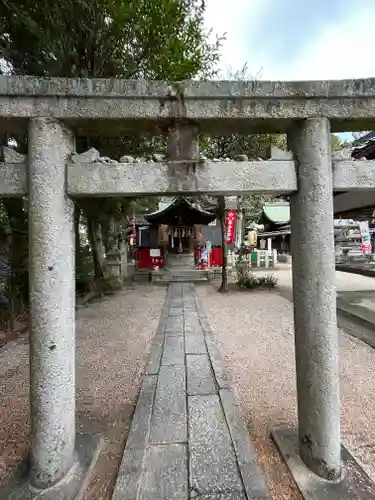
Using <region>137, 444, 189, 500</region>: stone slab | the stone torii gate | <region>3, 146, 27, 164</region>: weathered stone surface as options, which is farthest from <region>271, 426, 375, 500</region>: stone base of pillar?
<region>3, 146, 27, 164</region>: weathered stone surface

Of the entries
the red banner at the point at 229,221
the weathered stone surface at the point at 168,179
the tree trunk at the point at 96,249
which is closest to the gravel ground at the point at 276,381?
the weathered stone surface at the point at 168,179

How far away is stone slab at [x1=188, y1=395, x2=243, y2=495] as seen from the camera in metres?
2.12

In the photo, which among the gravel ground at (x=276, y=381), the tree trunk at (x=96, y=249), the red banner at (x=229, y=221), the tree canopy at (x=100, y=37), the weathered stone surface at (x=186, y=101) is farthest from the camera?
the red banner at (x=229, y=221)

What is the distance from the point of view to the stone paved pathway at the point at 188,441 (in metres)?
2.10

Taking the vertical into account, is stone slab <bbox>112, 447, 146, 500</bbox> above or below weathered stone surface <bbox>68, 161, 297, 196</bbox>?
below

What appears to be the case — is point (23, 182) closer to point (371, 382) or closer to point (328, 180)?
point (328, 180)

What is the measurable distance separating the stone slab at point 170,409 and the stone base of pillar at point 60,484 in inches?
22.3

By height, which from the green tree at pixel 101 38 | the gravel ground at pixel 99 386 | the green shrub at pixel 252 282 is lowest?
the gravel ground at pixel 99 386

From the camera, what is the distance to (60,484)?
2.13 m

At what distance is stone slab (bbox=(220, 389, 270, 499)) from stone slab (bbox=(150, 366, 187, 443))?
450 mm

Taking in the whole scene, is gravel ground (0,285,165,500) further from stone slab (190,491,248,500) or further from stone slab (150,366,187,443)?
stone slab (190,491,248,500)

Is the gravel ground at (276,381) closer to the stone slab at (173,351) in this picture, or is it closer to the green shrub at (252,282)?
the stone slab at (173,351)

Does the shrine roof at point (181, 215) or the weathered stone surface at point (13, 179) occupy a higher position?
the shrine roof at point (181, 215)

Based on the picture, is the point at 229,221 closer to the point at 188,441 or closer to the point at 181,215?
the point at 181,215
